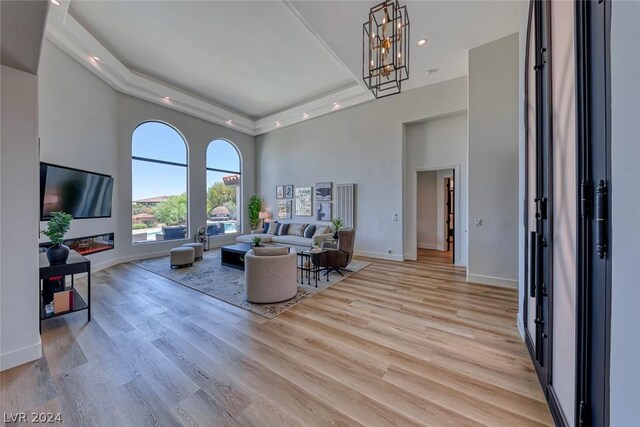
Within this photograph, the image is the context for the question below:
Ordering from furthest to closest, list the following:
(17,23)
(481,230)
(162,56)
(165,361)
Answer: (162,56) < (481,230) < (165,361) < (17,23)

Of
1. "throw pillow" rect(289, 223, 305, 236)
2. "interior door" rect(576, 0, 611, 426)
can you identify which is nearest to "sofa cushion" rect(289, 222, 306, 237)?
"throw pillow" rect(289, 223, 305, 236)

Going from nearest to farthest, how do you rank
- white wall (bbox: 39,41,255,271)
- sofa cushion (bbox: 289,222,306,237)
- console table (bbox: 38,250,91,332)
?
1. console table (bbox: 38,250,91,332)
2. white wall (bbox: 39,41,255,271)
3. sofa cushion (bbox: 289,222,306,237)

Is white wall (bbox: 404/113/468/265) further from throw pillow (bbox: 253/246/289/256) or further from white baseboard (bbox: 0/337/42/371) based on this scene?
white baseboard (bbox: 0/337/42/371)

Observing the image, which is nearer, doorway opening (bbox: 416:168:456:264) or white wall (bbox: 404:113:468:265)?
white wall (bbox: 404:113:468:265)

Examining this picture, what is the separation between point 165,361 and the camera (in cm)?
213

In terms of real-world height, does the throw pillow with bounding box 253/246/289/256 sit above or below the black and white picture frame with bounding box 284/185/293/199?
below

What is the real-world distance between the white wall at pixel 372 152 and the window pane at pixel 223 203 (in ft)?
7.89

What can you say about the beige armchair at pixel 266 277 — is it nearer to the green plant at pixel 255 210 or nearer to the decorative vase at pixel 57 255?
the decorative vase at pixel 57 255

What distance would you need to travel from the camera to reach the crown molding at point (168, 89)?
158 inches

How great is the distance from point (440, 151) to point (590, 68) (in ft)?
16.5

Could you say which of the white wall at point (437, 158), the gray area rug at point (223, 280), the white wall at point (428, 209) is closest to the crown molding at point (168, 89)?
the white wall at point (437, 158)

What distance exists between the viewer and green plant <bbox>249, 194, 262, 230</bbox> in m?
8.72

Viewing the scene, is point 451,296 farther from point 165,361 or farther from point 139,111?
point 139,111

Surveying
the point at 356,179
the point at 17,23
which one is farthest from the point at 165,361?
the point at 356,179
